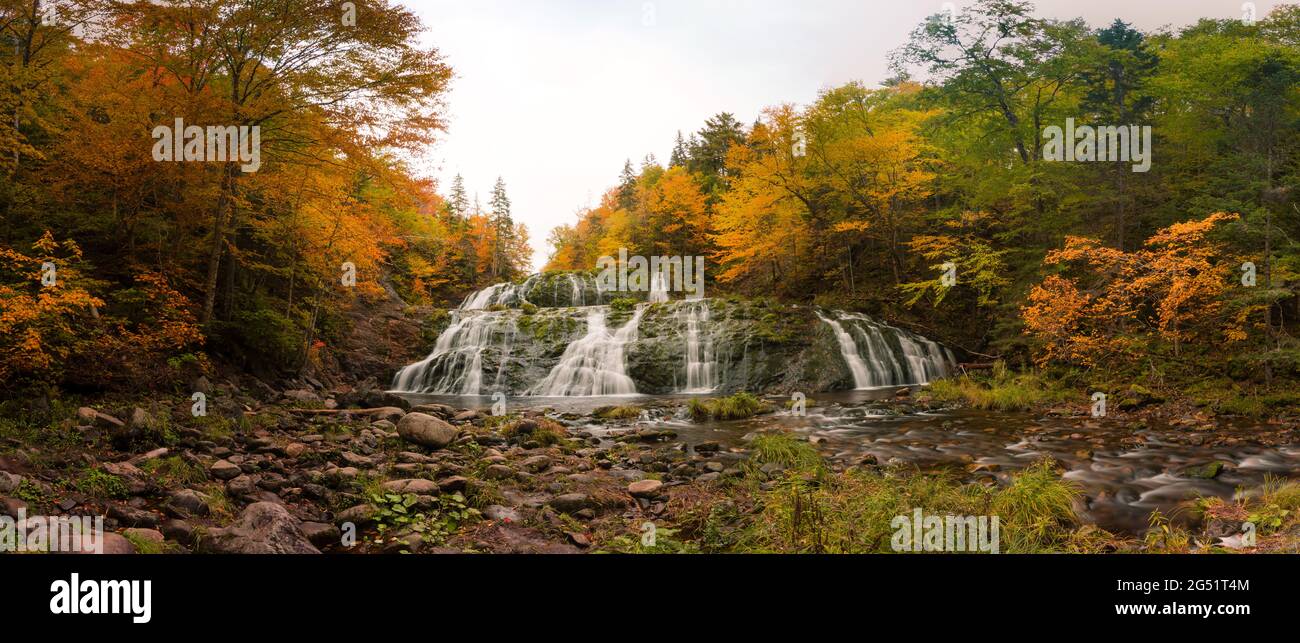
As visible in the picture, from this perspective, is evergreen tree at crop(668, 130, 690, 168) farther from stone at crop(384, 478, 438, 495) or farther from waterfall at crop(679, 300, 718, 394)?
stone at crop(384, 478, 438, 495)

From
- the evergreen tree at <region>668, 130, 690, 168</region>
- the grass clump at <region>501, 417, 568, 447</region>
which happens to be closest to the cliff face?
the grass clump at <region>501, 417, 568, 447</region>

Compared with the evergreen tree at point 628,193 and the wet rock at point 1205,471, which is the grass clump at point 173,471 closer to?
the wet rock at point 1205,471

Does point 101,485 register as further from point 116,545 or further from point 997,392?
point 997,392

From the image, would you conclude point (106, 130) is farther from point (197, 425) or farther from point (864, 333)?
point (864, 333)

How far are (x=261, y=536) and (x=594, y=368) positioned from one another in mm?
16335

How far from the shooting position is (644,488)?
660 cm

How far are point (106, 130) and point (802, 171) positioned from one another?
22833mm

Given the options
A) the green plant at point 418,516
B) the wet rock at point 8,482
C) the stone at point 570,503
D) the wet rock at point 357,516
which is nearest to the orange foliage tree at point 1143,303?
the stone at point 570,503

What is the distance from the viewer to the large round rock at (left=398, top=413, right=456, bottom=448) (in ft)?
27.8

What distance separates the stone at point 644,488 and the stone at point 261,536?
11.2ft

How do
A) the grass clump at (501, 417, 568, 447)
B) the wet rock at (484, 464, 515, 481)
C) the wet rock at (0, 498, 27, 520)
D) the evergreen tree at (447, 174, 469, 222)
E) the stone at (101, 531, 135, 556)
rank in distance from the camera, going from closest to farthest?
1. the stone at (101, 531, 135, 556)
2. the wet rock at (0, 498, 27, 520)
3. the wet rock at (484, 464, 515, 481)
4. the grass clump at (501, 417, 568, 447)
5. the evergreen tree at (447, 174, 469, 222)

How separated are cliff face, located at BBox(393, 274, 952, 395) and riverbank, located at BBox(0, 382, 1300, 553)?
8.38 metres

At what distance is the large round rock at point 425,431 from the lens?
27.8 feet

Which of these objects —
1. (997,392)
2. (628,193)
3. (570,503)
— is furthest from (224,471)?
(628,193)
